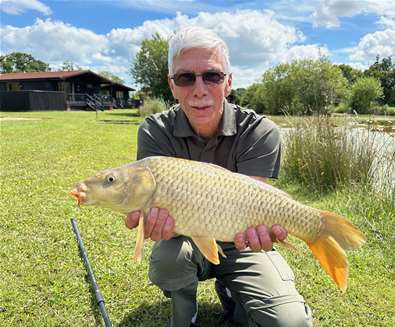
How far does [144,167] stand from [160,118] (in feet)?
2.28

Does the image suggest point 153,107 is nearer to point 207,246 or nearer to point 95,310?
point 95,310

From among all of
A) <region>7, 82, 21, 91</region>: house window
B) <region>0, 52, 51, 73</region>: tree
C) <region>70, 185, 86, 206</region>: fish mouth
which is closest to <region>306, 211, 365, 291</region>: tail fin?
<region>70, 185, 86, 206</region>: fish mouth

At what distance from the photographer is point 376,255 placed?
3.28 m

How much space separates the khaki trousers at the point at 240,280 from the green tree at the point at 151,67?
26.7 m

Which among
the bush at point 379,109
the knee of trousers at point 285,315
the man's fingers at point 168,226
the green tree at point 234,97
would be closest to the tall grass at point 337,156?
the bush at point 379,109

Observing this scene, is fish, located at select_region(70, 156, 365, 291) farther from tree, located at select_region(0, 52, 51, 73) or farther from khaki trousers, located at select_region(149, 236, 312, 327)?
tree, located at select_region(0, 52, 51, 73)

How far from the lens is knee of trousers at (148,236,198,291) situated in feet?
6.55

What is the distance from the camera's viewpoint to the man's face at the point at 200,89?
6.55ft

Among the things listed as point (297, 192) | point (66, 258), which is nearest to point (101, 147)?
point (297, 192)

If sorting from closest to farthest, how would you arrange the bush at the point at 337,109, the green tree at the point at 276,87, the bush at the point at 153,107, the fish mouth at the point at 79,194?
the fish mouth at the point at 79,194, the bush at the point at 337,109, the bush at the point at 153,107, the green tree at the point at 276,87

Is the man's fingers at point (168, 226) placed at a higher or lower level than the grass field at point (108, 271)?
higher

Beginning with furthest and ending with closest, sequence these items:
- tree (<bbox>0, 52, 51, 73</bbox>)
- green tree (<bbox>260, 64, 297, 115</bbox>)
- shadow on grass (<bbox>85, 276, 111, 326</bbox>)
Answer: tree (<bbox>0, 52, 51, 73</bbox>)
green tree (<bbox>260, 64, 297, 115</bbox>)
shadow on grass (<bbox>85, 276, 111, 326</bbox>)

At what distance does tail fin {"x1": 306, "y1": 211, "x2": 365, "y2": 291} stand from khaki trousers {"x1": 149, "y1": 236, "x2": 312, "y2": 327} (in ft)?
0.92

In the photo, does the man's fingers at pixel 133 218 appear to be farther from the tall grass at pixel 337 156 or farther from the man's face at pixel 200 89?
the tall grass at pixel 337 156
